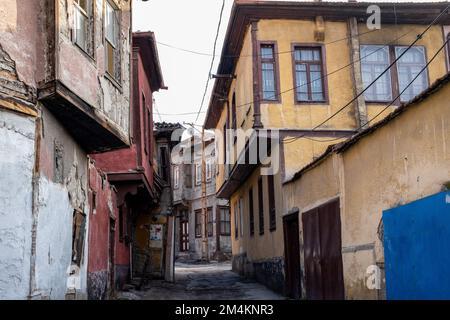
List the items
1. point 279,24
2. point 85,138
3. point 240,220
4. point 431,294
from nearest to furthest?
1. point 431,294
2. point 85,138
3. point 279,24
4. point 240,220

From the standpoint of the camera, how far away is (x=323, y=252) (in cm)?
1103

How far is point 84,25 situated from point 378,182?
5.28 metres

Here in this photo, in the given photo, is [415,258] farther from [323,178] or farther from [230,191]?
[230,191]

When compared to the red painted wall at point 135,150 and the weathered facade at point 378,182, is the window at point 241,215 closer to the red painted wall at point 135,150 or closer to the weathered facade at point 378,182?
the red painted wall at point 135,150

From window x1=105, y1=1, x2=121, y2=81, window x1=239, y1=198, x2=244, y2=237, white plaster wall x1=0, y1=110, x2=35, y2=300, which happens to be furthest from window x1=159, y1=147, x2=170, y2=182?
white plaster wall x1=0, y1=110, x2=35, y2=300

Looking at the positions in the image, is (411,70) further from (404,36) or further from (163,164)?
(163,164)

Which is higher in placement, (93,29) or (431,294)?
(93,29)

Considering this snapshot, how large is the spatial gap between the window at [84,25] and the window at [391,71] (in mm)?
8513

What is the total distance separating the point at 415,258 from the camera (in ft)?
22.6

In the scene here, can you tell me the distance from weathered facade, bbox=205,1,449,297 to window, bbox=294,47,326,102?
0.09 feet

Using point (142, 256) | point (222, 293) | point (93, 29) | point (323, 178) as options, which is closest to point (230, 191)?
point (142, 256)

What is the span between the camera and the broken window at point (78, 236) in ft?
31.3

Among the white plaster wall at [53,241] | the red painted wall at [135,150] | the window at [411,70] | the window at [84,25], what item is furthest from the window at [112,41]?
the window at [411,70]
